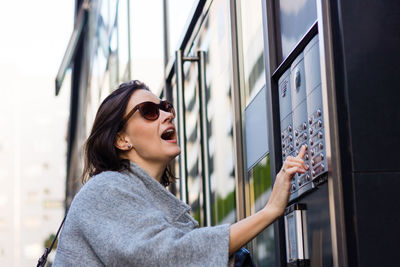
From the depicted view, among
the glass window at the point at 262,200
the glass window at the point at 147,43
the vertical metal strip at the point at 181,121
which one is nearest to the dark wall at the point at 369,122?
the glass window at the point at 262,200

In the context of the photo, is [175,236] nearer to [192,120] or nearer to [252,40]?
[252,40]

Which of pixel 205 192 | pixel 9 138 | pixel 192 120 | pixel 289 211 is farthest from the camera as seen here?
pixel 9 138

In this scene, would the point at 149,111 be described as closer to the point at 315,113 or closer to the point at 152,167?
the point at 152,167

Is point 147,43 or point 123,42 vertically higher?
point 123,42

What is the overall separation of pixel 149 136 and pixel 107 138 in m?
0.15

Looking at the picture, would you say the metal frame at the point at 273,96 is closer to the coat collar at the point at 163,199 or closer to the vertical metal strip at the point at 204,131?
the coat collar at the point at 163,199

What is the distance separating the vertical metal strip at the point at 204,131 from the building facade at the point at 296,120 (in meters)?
0.01

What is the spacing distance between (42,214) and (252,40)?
74307mm

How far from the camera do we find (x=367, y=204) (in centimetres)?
217

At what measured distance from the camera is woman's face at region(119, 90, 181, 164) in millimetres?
2789

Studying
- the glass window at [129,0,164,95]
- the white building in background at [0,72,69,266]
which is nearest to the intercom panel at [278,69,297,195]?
the glass window at [129,0,164,95]

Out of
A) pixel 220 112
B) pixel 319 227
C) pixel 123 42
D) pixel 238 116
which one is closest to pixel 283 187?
pixel 319 227

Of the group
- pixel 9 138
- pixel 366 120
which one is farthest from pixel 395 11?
pixel 9 138

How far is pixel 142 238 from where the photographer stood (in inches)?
89.6
